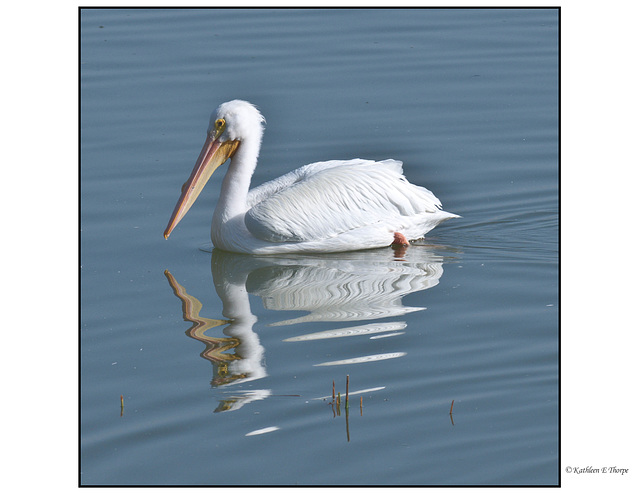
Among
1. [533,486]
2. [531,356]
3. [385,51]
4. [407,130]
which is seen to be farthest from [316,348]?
[385,51]

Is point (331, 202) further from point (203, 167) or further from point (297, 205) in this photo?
point (203, 167)

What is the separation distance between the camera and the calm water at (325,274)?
4.79 meters

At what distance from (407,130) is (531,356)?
4.16m

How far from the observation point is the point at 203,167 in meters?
7.54

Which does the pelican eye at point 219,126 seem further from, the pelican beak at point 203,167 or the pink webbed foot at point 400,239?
the pink webbed foot at point 400,239

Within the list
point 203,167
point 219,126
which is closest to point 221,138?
point 219,126

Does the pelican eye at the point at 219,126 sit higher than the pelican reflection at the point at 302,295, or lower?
higher

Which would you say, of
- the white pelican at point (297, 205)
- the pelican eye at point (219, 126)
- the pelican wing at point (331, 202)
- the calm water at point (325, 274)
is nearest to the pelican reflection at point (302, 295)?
the calm water at point (325, 274)

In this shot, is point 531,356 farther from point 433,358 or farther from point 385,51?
point 385,51

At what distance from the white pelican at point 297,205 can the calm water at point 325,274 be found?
6.1 inches

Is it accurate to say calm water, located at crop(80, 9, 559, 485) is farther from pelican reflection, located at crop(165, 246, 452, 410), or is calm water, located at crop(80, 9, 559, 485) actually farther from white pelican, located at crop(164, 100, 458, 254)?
white pelican, located at crop(164, 100, 458, 254)

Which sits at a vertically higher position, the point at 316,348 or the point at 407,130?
the point at 407,130

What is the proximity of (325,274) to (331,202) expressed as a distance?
1.95 ft

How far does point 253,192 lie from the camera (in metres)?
7.71
